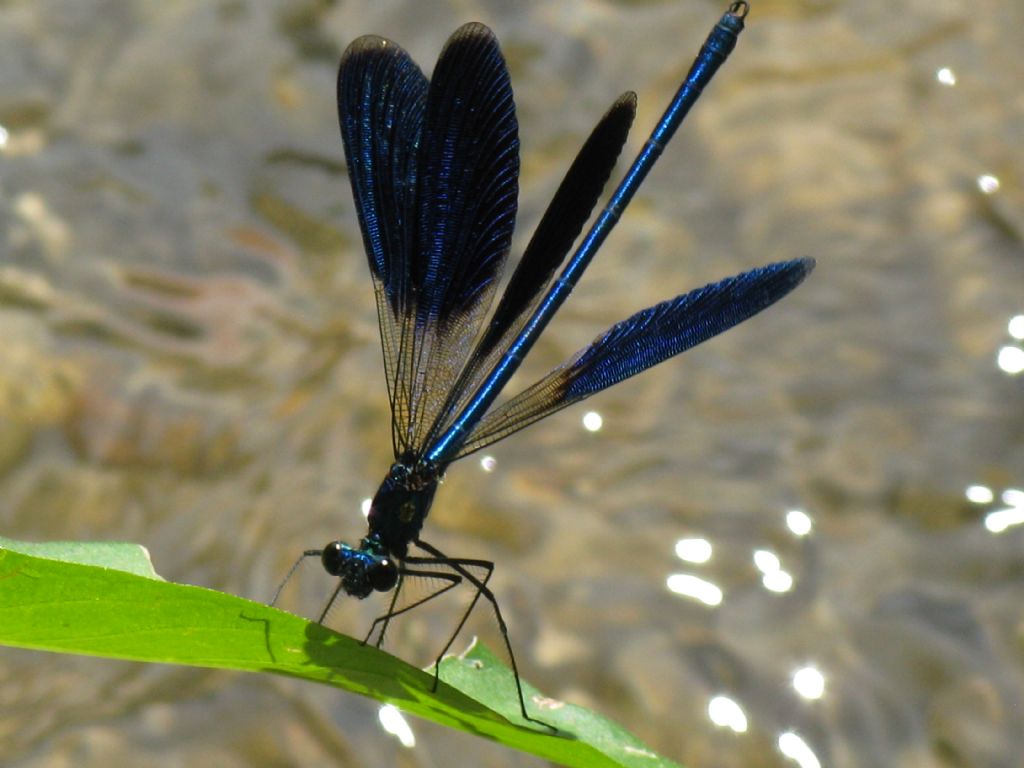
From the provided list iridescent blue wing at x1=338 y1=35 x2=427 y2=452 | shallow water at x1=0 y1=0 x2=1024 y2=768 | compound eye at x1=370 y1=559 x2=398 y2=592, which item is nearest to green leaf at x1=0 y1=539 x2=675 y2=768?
compound eye at x1=370 y1=559 x2=398 y2=592

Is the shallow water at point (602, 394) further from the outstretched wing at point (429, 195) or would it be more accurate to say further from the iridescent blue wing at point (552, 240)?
the outstretched wing at point (429, 195)

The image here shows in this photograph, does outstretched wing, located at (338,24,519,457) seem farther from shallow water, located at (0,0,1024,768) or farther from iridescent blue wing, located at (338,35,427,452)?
shallow water, located at (0,0,1024,768)

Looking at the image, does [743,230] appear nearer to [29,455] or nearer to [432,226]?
[432,226]

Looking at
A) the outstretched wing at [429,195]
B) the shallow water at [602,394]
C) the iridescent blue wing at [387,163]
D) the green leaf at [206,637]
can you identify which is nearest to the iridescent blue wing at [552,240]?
the outstretched wing at [429,195]

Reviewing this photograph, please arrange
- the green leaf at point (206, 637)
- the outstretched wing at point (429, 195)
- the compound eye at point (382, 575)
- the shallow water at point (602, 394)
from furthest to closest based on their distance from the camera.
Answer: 1. the shallow water at point (602, 394)
2. the outstretched wing at point (429, 195)
3. the compound eye at point (382, 575)
4. the green leaf at point (206, 637)

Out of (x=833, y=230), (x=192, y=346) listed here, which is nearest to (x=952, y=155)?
(x=833, y=230)

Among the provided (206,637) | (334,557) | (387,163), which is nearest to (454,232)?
(387,163)

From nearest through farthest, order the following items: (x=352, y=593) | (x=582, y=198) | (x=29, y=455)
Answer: (x=352, y=593)
(x=582, y=198)
(x=29, y=455)
